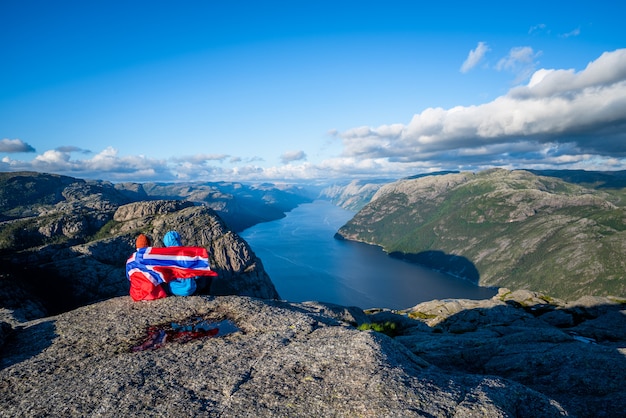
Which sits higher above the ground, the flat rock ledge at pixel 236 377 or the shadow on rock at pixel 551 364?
the flat rock ledge at pixel 236 377

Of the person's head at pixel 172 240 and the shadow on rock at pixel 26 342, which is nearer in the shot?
the shadow on rock at pixel 26 342

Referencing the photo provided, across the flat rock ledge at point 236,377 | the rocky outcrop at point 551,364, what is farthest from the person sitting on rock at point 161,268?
the rocky outcrop at point 551,364

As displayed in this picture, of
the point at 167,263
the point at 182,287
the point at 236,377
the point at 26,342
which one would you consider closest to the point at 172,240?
the point at 167,263

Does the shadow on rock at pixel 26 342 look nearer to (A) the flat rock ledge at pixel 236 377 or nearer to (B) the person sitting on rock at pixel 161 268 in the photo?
(A) the flat rock ledge at pixel 236 377

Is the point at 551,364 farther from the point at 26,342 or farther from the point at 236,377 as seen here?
the point at 26,342

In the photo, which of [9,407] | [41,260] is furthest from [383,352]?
[41,260]

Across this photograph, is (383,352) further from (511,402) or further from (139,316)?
(139,316)

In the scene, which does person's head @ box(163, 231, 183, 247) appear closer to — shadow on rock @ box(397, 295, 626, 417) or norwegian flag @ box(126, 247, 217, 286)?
norwegian flag @ box(126, 247, 217, 286)
